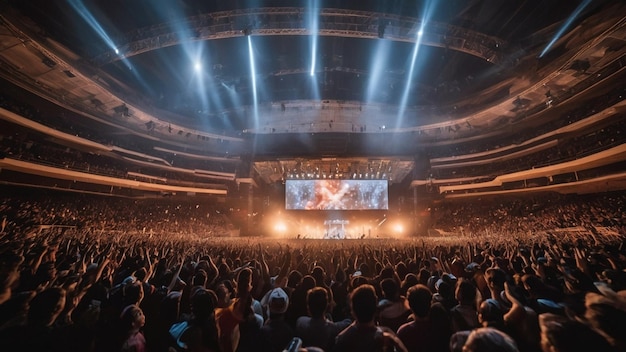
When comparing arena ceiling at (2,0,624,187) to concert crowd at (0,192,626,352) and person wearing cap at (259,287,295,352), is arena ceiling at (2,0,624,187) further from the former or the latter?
person wearing cap at (259,287,295,352)

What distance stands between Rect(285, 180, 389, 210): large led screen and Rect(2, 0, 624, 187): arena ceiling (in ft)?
8.68

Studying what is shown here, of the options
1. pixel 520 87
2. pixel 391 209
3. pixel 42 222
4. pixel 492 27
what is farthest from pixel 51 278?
pixel 391 209

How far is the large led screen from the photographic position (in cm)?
3300

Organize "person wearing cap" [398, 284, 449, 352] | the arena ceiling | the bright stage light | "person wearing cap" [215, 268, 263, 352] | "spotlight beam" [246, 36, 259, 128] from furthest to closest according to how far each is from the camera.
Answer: the bright stage light, "spotlight beam" [246, 36, 259, 128], the arena ceiling, "person wearing cap" [215, 268, 263, 352], "person wearing cap" [398, 284, 449, 352]

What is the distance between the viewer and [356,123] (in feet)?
110

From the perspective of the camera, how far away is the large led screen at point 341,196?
33000mm

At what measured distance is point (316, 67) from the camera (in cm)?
2883

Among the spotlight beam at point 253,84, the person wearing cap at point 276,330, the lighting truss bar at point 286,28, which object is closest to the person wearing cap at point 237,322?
the person wearing cap at point 276,330

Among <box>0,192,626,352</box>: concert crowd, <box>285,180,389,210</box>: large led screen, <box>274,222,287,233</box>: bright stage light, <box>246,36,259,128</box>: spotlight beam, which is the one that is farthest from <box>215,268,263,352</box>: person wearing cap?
<box>274,222,287,233</box>: bright stage light

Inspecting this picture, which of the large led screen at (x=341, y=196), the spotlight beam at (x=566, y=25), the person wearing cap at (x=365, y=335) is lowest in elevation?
the person wearing cap at (x=365, y=335)

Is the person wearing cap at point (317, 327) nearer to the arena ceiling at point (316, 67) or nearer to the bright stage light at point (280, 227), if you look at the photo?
the arena ceiling at point (316, 67)

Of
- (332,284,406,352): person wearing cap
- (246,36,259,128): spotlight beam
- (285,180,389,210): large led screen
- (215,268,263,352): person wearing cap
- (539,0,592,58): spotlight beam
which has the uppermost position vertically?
(246,36,259,128): spotlight beam

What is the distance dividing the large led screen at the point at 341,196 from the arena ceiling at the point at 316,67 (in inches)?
104

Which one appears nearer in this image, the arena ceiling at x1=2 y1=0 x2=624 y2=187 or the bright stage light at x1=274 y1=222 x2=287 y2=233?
the arena ceiling at x1=2 y1=0 x2=624 y2=187
